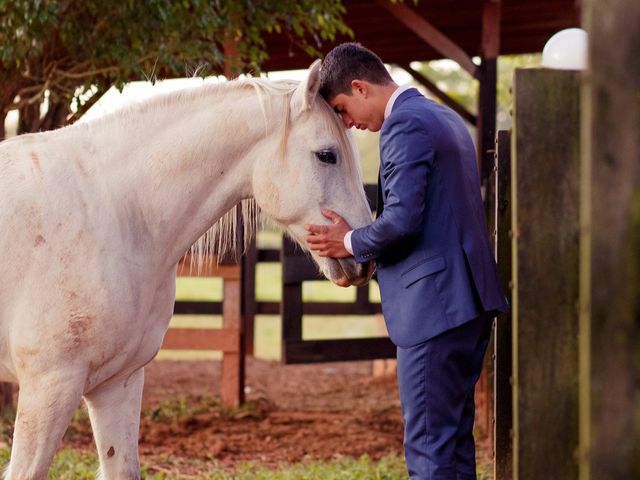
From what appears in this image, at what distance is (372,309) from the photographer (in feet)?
28.2

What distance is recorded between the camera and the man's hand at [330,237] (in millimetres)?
2789

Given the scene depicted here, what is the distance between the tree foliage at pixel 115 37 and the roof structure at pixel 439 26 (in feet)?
5.43

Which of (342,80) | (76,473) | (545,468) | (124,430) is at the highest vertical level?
(342,80)

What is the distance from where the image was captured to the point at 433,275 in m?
2.57

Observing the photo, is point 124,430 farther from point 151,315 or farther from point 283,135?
point 283,135

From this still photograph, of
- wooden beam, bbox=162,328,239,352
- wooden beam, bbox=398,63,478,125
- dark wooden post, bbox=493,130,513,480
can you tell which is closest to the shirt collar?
dark wooden post, bbox=493,130,513,480

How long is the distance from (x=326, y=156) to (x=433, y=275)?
23.3 inches

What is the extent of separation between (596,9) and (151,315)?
1945mm

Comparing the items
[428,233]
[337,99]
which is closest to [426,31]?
[337,99]

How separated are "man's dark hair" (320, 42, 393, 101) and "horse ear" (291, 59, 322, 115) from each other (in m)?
0.07

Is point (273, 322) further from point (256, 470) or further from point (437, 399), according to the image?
point (437, 399)

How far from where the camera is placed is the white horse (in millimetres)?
2697

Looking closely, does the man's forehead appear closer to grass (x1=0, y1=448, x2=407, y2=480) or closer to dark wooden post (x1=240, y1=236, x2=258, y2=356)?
grass (x1=0, y1=448, x2=407, y2=480)

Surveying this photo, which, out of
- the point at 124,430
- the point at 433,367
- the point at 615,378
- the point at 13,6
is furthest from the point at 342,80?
the point at 13,6
